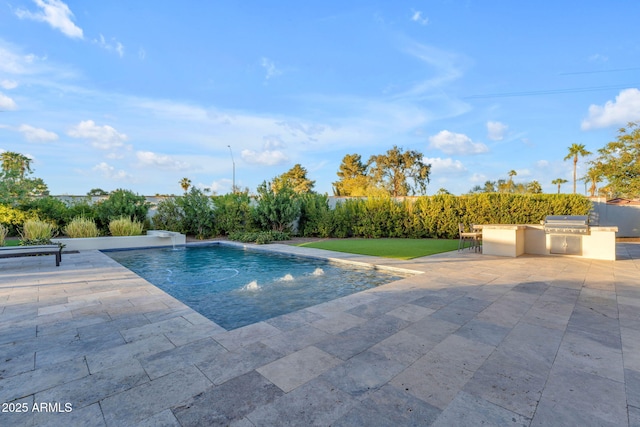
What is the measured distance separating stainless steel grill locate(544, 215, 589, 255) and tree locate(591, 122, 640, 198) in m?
11.4

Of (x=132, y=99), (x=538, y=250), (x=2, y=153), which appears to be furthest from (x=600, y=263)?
(x=2, y=153)

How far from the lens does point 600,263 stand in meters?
7.32

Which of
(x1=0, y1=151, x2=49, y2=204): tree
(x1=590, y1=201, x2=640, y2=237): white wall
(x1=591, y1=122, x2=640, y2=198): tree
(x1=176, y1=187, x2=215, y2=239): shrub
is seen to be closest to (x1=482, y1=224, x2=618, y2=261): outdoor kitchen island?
(x1=590, y1=201, x2=640, y2=237): white wall

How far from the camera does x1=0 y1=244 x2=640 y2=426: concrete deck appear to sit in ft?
6.24

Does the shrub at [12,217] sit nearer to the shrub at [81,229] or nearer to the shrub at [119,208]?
the shrub at [81,229]

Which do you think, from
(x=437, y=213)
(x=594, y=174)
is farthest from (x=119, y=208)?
(x=594, y=174)

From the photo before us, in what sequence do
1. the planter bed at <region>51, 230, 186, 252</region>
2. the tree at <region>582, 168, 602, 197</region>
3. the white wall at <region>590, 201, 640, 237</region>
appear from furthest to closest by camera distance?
1. the tree at <region>582, 168, 602, 197</region>
2. the white wall at <region>590, 201, 640, 237</region>
3. the planter bed at <region>51, 230, 186, 252</region>

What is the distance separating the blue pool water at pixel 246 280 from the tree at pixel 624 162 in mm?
17261

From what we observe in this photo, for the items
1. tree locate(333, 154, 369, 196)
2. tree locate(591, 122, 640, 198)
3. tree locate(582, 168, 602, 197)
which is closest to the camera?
tree locate(591, 122, 640, 198)

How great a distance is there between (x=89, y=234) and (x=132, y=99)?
5492mm

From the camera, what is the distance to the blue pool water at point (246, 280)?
4.58 m

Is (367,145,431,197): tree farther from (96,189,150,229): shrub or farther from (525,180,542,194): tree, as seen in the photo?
(96,189,150,229): shrub

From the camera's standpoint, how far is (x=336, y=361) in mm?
2562

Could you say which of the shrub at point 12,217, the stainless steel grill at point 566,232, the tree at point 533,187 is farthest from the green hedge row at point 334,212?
the tree at point 533,187
